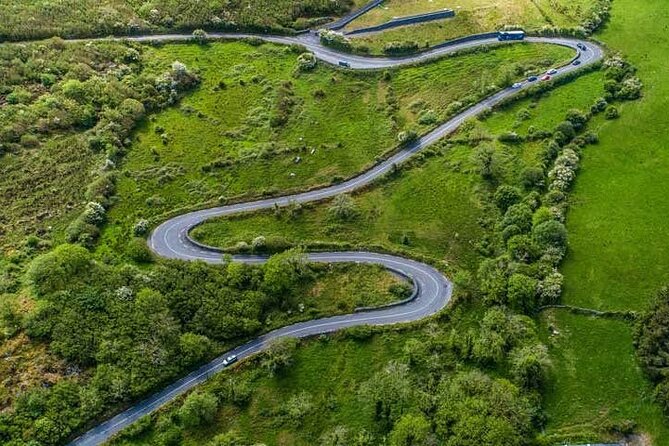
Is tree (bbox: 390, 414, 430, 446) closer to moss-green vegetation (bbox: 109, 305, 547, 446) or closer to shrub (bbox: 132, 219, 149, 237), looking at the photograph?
moss-green vegetation (bbox: 109, 305, 547, 446)

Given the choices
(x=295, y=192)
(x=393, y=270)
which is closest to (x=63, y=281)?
(x=295, y=192)

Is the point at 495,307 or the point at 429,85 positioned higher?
the point at 429,85

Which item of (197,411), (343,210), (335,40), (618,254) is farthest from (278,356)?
(335,40)

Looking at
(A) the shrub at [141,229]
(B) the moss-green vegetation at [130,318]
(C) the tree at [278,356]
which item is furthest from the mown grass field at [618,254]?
(A) the shrub at [141,229]

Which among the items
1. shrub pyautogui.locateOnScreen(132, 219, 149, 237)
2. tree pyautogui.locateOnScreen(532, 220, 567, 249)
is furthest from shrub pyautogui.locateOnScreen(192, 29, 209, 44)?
tree pyautogui.locateOnScreen(532, 220, 567, 249)

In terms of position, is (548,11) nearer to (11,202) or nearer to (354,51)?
(354,51)
